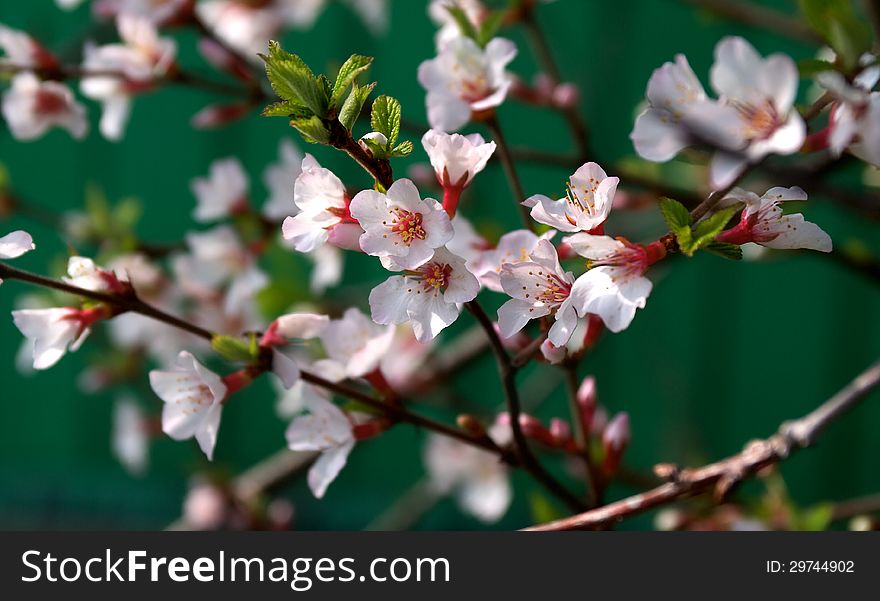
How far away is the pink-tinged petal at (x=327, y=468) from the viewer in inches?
22.9

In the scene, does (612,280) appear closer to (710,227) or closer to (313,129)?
(710,227)

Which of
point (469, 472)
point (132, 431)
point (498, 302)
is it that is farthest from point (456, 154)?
point (498, 302)

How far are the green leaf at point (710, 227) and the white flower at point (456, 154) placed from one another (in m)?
0.12

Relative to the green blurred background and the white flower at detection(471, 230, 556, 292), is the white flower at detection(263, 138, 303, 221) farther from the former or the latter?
the green blurred background

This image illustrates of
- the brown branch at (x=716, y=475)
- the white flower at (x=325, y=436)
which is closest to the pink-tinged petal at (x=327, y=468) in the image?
the white flower at (x=325, y=436)

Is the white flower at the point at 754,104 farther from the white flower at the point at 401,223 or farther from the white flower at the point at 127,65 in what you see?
the white flower at the point at 127,65

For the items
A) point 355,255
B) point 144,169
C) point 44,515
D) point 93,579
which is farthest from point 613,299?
point 44,515

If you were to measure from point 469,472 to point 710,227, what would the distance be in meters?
0.72

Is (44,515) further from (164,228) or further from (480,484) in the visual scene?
(480,484)

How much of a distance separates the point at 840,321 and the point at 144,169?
1832 millimetres

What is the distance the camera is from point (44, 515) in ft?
8.14

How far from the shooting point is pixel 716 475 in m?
0.56

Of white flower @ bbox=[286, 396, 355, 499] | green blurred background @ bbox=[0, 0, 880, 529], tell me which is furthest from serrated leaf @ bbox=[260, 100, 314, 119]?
green blurred background @ bbox=[0, 0, 880, 529]

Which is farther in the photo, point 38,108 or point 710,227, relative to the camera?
point 38,108
